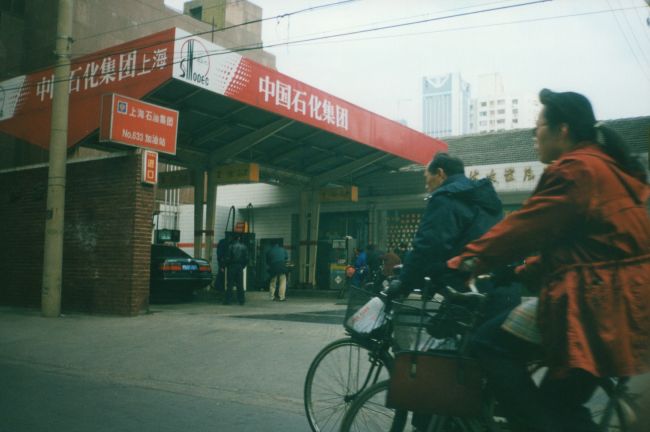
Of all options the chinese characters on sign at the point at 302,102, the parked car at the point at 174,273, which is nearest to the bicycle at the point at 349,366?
the parked car at the point at 174,273

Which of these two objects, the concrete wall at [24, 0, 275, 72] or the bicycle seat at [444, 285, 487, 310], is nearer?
the bicycle seat at [444, 285, 487, 310]

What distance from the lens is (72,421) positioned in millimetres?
4957

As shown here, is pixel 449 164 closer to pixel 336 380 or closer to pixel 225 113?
pixel 336 380

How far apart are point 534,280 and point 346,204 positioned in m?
24.5

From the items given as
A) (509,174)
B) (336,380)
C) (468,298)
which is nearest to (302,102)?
(509,174)

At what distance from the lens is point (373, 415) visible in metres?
3.42

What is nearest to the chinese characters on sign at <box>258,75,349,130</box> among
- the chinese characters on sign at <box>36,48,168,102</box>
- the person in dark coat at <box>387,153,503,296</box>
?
the chinese characters on sign at <box>36,48,168,102</box>

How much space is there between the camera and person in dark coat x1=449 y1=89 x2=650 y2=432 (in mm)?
2428

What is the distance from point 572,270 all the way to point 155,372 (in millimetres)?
5763

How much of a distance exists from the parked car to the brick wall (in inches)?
115

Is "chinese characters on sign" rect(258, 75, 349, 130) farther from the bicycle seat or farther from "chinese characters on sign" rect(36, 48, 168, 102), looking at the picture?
the bicycle seat

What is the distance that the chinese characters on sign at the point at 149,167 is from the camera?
1234 centimetres

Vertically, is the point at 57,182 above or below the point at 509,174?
below

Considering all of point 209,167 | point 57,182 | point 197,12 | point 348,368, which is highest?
point 197,12
